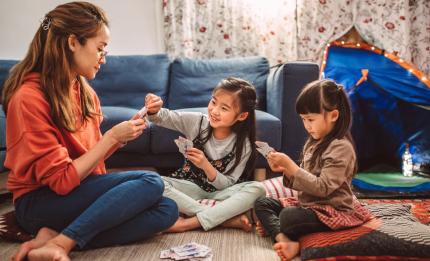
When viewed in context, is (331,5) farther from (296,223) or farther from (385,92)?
(296,223)

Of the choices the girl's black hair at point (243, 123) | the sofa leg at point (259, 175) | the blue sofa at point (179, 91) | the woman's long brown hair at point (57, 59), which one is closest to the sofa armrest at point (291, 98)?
the blue sofa at point (179, 91)

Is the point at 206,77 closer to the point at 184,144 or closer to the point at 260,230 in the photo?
the point at 184,144

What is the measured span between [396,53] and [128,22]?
223cm

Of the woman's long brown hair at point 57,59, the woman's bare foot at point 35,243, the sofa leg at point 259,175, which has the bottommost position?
the sofa leg at point 259,175

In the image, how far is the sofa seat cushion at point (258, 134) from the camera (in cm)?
229

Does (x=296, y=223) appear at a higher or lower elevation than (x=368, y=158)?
higher

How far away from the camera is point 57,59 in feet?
4.53

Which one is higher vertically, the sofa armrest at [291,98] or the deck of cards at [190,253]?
the sofa armrest at [291,98]

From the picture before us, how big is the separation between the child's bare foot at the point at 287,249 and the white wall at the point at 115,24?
2437 millimetres

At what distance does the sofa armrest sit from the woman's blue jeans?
107 centimetres

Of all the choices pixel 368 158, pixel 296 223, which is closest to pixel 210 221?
pixel 296 223

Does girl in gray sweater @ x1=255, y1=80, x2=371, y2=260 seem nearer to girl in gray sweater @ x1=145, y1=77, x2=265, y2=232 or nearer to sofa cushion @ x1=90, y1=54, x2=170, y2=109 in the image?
girl in gray sweater @ x1=145, y1=77, x2=265, y2=232

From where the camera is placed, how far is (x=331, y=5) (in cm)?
338

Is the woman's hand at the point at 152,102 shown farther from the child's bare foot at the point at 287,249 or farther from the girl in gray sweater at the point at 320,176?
the child's bare foot at the point at 287,249
